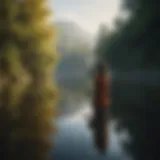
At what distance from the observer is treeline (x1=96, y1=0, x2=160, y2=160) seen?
4.07ft

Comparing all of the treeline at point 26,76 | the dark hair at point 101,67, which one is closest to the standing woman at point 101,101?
the dark hair at point 101,67

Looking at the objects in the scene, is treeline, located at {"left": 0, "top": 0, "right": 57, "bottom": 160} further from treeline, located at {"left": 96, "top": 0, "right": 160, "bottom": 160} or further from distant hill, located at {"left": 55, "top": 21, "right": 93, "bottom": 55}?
treeline, located at {"left": 96, "top": 0, "right": 160, "bottom": 160}

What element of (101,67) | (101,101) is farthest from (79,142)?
(101,67)

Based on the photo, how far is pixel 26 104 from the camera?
1.23 meters

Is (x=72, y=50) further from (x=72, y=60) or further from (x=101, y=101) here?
(x=101, y=101)

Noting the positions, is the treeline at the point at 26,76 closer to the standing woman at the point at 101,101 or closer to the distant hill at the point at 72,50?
the distant hill at the point at 72,50

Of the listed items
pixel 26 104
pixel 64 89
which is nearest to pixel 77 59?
pixel 64 89

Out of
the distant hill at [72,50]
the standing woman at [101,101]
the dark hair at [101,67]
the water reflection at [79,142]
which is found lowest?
the water reflection at [79,142]

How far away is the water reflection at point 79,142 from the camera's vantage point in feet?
3.86

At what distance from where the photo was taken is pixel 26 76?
49.8 inches

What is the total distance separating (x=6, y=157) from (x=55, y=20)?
470mm

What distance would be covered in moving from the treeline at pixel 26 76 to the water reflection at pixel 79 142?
0.04 meters

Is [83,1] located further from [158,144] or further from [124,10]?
[158,144]

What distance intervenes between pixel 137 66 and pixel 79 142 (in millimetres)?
338
